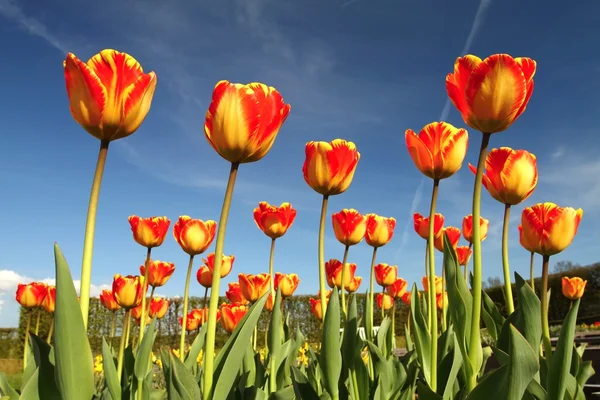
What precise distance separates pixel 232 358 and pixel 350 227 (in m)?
2.13

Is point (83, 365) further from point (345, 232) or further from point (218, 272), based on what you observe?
point (345, 232)

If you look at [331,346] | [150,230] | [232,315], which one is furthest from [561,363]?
[150,230]

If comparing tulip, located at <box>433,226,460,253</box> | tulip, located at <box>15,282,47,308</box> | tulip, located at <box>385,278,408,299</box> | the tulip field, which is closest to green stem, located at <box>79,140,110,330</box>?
the tulip field

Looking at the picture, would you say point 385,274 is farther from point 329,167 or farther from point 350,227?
point 329,167

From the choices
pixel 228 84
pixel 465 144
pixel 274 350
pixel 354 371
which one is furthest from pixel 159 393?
pixel 465 144

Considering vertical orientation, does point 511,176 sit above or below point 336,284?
above

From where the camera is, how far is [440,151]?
7.75 ft

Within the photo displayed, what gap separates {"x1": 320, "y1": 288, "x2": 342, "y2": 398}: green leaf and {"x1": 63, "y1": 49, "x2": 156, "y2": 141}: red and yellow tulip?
1.01m

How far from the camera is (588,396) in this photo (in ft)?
17.8

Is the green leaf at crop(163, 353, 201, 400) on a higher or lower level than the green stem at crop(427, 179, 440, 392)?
lower

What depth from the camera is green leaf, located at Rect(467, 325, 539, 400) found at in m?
1.44

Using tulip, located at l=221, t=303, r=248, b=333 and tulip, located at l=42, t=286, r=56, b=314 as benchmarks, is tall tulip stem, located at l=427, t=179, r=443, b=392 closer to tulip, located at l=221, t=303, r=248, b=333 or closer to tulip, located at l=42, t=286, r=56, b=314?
tulip, located at l=221, t=303, r=248, b=333

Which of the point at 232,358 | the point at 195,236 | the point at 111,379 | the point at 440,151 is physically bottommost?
the point at 111,379

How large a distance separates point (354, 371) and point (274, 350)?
1.51ft
